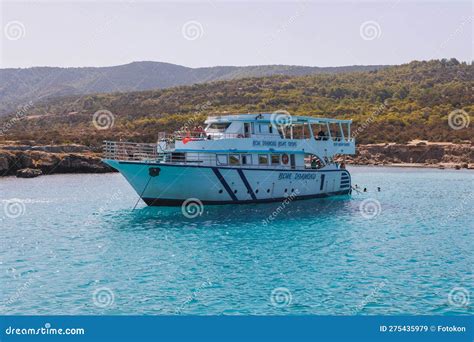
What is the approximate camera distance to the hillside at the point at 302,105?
8831 cm

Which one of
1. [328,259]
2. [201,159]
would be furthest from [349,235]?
[201,159]

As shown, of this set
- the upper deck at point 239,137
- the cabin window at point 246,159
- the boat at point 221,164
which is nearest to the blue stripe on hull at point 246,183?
the boat at point 221,164

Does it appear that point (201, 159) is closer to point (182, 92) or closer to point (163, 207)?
point (163, 207)

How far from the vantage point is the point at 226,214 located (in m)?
28.8

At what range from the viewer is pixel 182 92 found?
135 m

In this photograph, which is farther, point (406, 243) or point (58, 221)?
point (58, 221)

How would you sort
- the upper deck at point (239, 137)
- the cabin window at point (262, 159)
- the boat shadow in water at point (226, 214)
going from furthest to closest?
the cabin window at point (262, 159), the upper deck at point (239, 137), the boat shadow in water at point (226, 214)

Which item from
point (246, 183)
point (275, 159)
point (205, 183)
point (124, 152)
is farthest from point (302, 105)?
point (124, 152)

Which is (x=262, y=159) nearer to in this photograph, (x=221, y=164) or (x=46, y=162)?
(x=221, y=164)

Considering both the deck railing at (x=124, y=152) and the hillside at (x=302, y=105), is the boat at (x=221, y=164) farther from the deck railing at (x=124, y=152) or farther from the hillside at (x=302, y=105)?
the hillside at (x=302, y=105)

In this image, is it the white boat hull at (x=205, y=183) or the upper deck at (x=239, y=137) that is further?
the upper deck at (x=239, y=137)

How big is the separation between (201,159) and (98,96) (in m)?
120

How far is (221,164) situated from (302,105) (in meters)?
79.5

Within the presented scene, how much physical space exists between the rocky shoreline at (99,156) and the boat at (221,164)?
1066 centimetres
